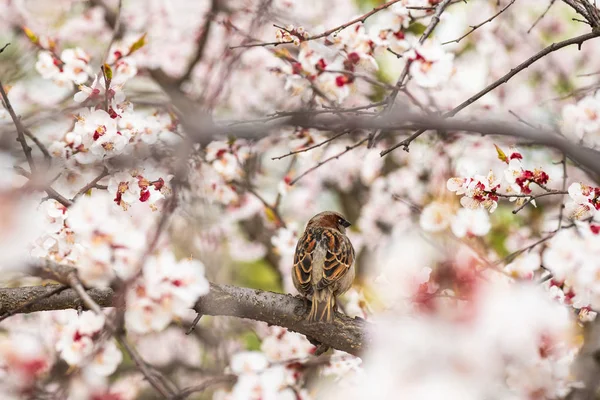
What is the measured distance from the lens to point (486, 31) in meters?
6.99

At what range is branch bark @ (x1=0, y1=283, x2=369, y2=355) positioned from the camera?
2643mm

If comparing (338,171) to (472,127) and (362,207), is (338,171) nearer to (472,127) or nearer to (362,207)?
(362,207)

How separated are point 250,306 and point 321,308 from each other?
0.44 m

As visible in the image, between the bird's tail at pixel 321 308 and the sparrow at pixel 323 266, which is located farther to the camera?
the sparrow at pixel 323 266

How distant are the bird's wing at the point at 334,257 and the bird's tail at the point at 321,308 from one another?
0.80 ft

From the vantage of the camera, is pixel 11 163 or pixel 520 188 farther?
pixel 520 188

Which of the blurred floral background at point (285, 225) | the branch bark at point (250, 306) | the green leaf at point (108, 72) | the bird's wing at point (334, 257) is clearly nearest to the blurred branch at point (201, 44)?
the blurred floral background at point (285, 225)

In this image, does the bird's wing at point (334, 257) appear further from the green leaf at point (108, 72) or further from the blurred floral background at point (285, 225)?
the green leaf at point (108, 72)

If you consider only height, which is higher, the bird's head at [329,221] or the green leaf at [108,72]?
the green leaf at [108,72]

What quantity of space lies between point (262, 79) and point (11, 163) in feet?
16.9

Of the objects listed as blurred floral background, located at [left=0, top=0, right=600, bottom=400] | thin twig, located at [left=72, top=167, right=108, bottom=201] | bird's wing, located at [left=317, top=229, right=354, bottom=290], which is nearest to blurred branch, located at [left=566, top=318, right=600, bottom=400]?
blurred floral background, located at [left=0, top=0, right=600, bottom=400]

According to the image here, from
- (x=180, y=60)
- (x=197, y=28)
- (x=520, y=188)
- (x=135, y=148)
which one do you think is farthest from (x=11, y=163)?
(x=180, y=60)

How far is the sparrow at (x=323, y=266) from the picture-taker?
3482 mm

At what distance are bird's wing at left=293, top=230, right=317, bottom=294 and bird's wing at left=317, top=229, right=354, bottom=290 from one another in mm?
75
